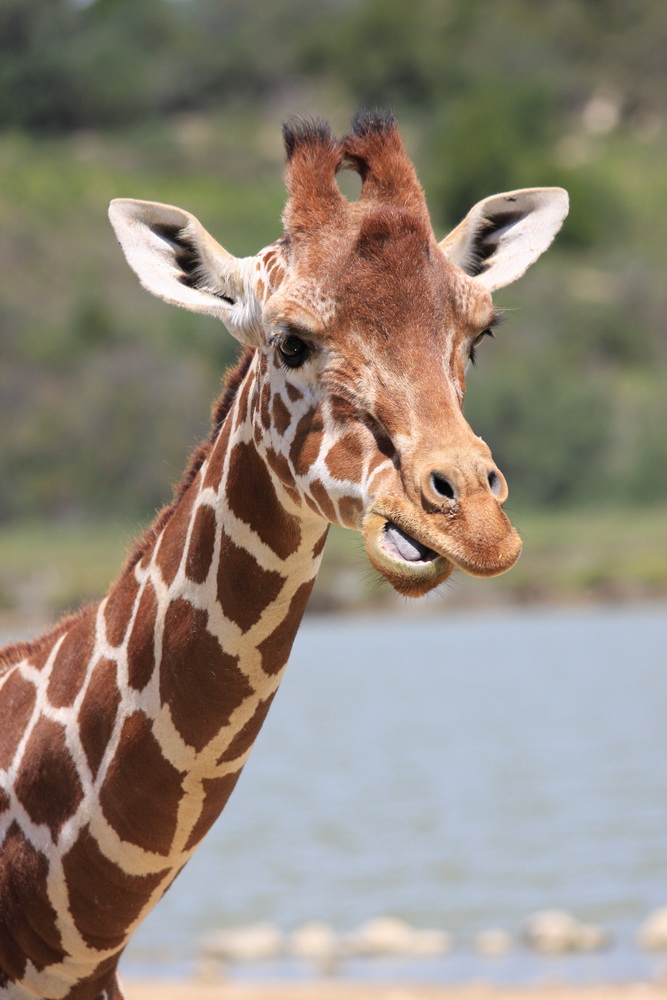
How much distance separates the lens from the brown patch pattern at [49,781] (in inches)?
183

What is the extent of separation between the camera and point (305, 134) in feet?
14.2

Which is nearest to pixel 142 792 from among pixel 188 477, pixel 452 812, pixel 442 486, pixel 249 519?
pixel 249 519

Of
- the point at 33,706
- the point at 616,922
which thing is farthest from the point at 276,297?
the point at 616,922

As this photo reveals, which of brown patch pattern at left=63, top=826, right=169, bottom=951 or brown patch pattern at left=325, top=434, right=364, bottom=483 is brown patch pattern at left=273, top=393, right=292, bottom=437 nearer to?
brown patch pattern at left=325, top=434, right=364, bottom=483

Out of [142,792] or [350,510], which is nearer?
[350,510]

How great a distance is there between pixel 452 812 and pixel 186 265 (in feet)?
43.1

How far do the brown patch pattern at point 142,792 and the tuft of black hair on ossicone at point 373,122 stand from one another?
5.51 feet

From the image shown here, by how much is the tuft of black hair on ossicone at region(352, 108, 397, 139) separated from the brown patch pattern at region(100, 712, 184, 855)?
66.1 inches

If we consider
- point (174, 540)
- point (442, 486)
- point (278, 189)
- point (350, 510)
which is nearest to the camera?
point (442, 486)

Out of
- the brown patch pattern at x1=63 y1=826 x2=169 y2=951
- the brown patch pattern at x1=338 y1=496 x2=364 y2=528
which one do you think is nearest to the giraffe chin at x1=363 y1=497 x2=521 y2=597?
the brown patch pattern at x1=338 y1=496 x2=364 y2=528

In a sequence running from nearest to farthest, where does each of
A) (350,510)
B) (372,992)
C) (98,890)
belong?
(350,510) < (98,890) < (372,992)

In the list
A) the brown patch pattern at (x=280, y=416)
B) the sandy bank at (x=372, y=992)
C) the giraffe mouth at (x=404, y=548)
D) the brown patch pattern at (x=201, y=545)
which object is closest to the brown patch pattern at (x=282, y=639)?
the brown patch pattern at (x=201, y=545)

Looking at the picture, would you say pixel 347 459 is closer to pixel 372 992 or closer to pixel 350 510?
pixel 350 510

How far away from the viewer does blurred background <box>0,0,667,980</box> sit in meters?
15.5
